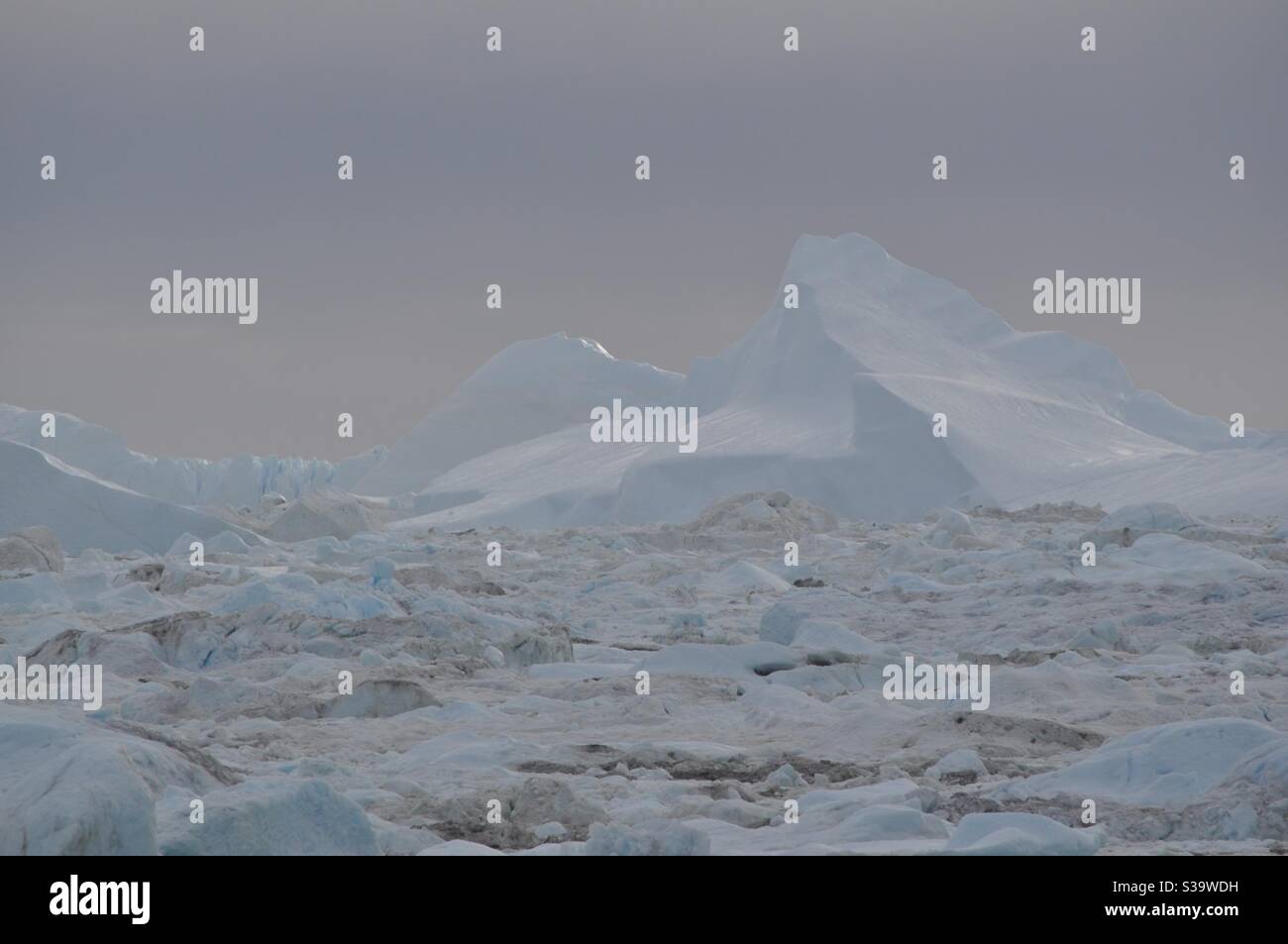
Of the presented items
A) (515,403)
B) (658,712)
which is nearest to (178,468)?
(515,403)

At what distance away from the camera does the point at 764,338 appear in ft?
127

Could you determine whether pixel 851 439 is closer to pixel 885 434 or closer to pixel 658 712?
pixel 885 434

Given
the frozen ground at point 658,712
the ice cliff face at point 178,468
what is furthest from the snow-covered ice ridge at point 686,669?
the ice cliff face at point 178,468

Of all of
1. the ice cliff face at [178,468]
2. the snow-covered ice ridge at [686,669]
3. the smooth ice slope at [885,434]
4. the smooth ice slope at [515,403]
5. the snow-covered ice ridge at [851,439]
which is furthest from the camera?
the smooth ice slope at [515,403]

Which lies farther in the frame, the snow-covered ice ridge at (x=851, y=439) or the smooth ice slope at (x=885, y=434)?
the snow-covered ice ridge at (x=851, y=439)

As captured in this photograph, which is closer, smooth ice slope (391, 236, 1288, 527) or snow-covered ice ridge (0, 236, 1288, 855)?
snow-covered ice ridge (0, 236, 1288, 855)

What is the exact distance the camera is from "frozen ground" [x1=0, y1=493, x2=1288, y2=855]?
5203 mm

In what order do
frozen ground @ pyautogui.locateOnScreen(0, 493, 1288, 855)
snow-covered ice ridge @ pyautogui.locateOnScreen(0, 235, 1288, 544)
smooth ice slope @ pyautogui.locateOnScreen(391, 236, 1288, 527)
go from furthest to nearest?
1. snow-covered ice ridge @ pyautogui.locateOnScreen(0, 235, 1288, 544)
2. smooth ice slope @ pyautogui.locateOnScreen(391, 236, 1288, 527)
3. frozen ground @ pyautogui.locateOnScreen(0, 493, 1288, 855)

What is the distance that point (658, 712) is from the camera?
28.1 ft

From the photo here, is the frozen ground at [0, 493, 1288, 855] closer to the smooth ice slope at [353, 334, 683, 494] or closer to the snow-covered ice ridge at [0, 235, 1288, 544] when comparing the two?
the snow-covered ice ridge at [0, 235, 1288, 544]

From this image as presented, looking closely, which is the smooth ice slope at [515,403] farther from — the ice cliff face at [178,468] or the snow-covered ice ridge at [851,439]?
the ice cliff face at [178,468]

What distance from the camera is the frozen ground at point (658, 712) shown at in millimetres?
5203

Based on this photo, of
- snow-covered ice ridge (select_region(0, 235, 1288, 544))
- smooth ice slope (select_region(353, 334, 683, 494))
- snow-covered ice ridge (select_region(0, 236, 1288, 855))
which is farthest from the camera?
smooth ice slope (select_region(353, 334, 683, 494))

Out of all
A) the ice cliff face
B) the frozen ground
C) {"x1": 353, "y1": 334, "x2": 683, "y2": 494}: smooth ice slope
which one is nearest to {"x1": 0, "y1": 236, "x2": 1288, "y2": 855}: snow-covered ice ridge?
the frozen ground
